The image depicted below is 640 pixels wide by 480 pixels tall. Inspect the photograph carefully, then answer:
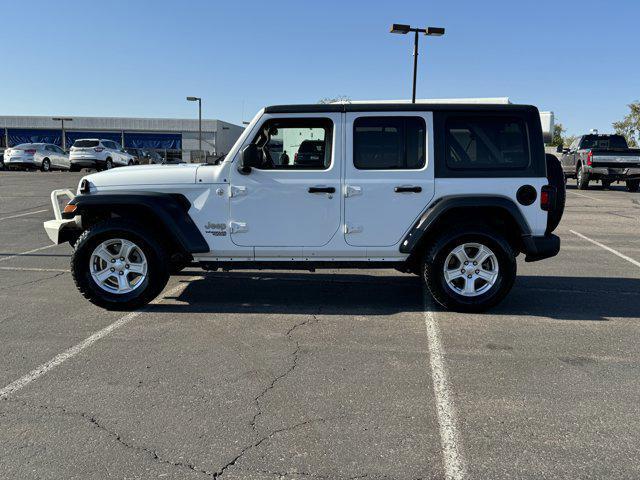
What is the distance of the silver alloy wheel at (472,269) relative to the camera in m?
5.24

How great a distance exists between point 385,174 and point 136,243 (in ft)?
8.18

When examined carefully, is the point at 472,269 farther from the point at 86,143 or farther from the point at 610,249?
the point at 86,143

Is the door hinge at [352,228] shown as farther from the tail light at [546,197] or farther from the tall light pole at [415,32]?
the tall light pole at [415,32]

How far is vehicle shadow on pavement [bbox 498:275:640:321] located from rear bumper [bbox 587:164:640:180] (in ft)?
49.8

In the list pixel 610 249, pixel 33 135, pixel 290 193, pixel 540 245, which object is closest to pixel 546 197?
pixel 540 245

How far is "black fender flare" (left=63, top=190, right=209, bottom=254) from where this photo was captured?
5105 millimetres

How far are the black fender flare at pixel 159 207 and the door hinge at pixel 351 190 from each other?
145cm

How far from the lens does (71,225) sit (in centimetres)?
546

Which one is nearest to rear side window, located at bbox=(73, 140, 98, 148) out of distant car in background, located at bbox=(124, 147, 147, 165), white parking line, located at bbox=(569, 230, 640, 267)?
distant car in background, located at bbox=(124, 147, 147, 165)

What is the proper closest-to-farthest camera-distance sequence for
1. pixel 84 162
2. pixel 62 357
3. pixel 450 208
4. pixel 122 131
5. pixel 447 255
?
pixel 62 357 < pixel 450 208 < pixel 447 255 < pixel 84 162 < pixel 122 131

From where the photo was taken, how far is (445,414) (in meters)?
3.22

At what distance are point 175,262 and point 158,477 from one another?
10.3ft

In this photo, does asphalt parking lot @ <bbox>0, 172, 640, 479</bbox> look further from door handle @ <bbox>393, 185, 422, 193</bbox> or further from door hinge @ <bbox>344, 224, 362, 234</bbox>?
door handle @ <bbox>393, 185, 422, 193</bbox>

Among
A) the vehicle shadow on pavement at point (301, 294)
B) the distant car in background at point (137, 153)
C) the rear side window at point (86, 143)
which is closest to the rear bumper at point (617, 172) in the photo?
the vehicle shadow on pavement at point (301, 294)
